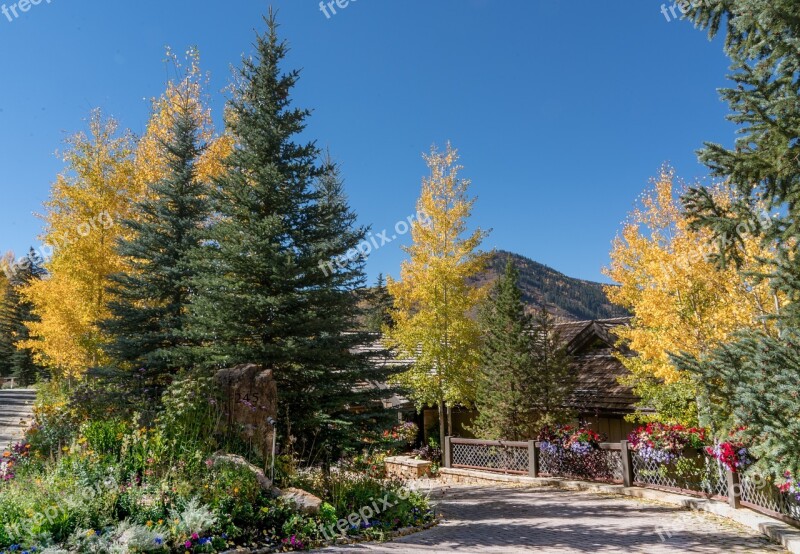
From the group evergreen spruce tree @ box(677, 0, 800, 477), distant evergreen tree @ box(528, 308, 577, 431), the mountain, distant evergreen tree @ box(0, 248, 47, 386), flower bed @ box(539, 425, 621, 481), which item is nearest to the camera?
evergreen spruce tree @ box(677, 0, 800, 477)

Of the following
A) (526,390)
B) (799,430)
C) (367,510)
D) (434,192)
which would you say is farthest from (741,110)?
(434,192)

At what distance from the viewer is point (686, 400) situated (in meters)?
13.0

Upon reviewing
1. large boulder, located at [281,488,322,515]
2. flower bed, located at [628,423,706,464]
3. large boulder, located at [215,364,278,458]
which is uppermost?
large boulder, located at [215,364,278,458]

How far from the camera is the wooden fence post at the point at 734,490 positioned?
372 inches

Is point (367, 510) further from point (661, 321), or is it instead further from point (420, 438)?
point (420, 438)

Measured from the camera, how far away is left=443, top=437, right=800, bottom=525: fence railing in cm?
888

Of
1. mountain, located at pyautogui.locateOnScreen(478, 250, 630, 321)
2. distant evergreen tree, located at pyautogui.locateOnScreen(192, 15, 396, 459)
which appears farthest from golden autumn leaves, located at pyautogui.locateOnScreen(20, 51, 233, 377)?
mountain, located at pyautogui.locateOnScreen(478, 250, 630, 321)

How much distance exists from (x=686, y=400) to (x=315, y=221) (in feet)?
35.6

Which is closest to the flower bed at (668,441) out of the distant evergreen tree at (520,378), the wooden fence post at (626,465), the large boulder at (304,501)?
the wooden fence post at (626,465)

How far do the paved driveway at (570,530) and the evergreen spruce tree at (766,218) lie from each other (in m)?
2.95

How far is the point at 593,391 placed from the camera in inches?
704

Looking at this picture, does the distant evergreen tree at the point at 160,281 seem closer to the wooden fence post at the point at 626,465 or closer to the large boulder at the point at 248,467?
the large boulder at the point at 248,467

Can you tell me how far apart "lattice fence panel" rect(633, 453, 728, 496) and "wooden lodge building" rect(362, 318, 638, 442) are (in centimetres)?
290

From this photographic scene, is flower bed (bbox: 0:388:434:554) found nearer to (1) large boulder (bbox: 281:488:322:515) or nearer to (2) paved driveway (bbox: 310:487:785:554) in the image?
(1) large boulder (bbox: 281:488:322:515)
